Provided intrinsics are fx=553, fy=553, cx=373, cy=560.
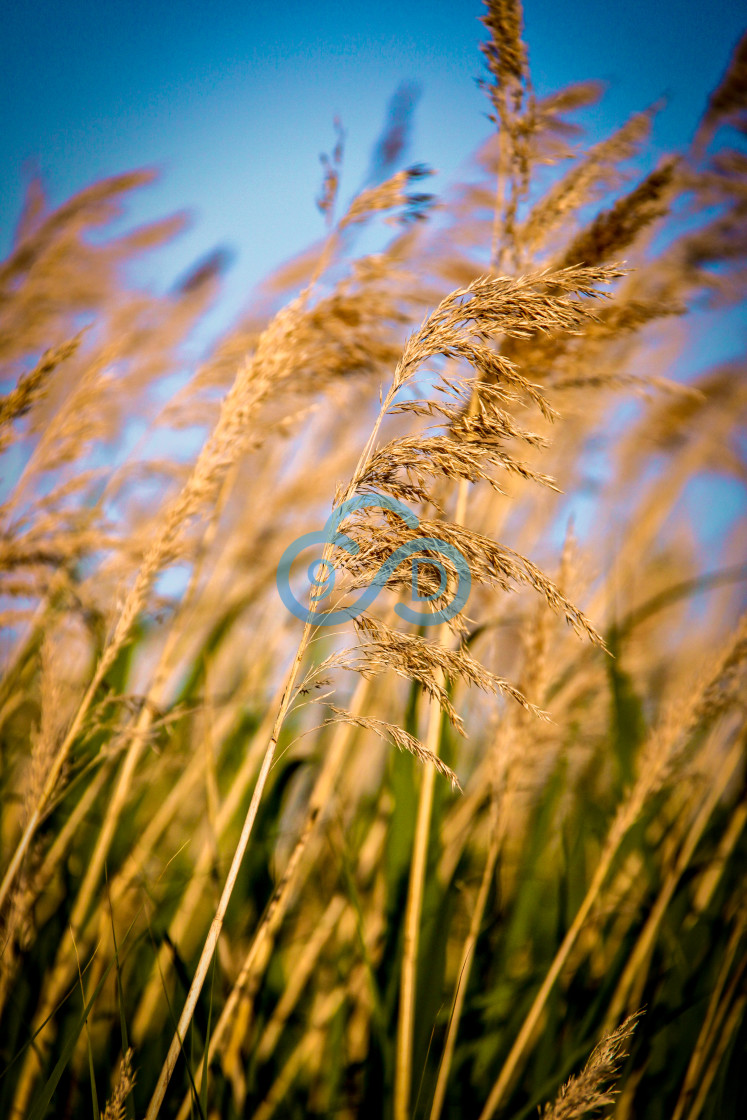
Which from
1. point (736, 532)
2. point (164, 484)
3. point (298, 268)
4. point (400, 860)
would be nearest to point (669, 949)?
point (400, 860)

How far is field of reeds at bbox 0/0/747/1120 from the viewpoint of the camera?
1.01m

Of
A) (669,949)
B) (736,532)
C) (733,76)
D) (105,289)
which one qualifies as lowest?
(669,949)

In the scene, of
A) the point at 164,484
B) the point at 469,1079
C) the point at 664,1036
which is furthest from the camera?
the point at 164,484

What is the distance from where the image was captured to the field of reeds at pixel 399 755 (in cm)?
101

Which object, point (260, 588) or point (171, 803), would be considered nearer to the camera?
point (171, 803)

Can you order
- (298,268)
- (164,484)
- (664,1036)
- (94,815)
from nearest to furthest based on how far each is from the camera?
(664,1036) < (94,815) < (164,484) < (298,268)

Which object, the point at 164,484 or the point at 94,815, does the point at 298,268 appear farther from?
the point at 94,815

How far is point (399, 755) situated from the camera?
52.2 inches

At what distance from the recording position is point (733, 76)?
71.2 inches

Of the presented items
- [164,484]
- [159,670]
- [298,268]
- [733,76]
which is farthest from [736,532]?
[159,670]

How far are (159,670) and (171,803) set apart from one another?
0.57 metres

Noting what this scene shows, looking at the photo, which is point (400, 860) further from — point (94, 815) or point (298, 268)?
point (298, 268)

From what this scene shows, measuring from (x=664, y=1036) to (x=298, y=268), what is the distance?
11.0 feet

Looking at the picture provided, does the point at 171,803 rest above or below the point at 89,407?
below
